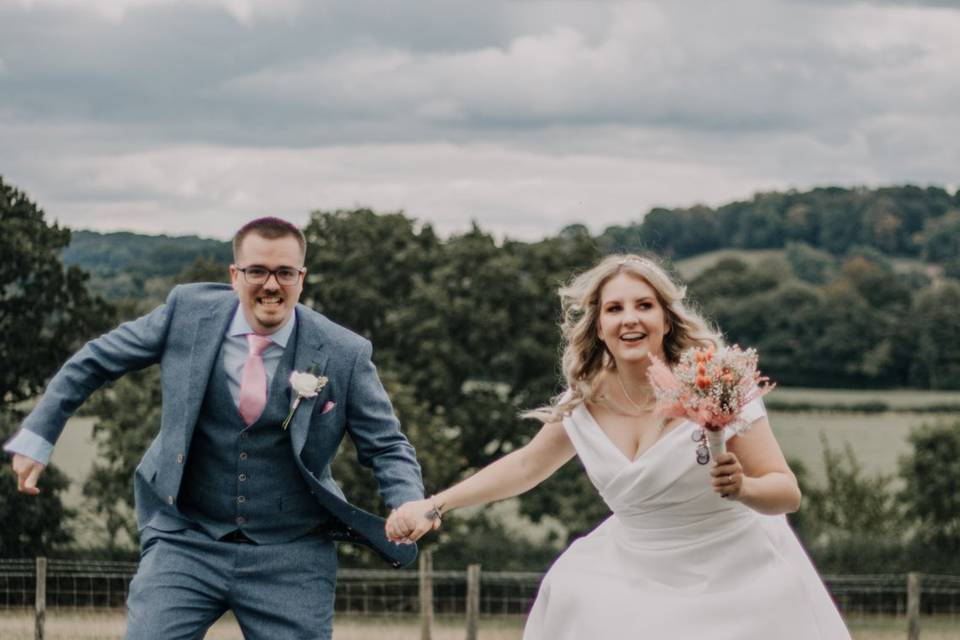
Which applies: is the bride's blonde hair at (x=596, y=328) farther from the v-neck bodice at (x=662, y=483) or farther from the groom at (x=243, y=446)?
the groom at (x=243, y=446)

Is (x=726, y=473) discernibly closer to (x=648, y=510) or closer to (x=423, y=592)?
(x=648, y=510)

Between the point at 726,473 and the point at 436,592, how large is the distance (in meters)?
28.9

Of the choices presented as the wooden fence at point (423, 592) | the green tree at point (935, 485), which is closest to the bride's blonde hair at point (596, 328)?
the wooden fence at point (423, 592)

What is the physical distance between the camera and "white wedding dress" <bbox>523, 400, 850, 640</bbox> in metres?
5.89

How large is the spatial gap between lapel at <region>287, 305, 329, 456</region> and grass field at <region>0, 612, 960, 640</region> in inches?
444

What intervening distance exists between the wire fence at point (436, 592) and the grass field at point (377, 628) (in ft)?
1.11

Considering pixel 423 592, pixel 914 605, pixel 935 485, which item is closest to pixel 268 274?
pixel 423 592

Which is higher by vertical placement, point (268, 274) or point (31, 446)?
point (268, 274)

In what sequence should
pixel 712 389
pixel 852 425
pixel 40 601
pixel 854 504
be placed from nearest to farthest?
pixel 712 389, pixel 40 601, pixel 854 504, pixel 852 425

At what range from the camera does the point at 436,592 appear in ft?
110

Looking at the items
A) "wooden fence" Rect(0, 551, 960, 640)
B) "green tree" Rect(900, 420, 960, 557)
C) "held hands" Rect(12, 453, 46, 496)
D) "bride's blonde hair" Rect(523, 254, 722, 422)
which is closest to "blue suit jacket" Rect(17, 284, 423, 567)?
"held hands" Rect(12, 453, 46, 496)

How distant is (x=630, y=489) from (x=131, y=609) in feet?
6.68

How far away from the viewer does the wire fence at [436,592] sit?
25.5 m

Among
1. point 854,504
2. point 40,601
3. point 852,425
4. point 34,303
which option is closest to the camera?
point 40,601
